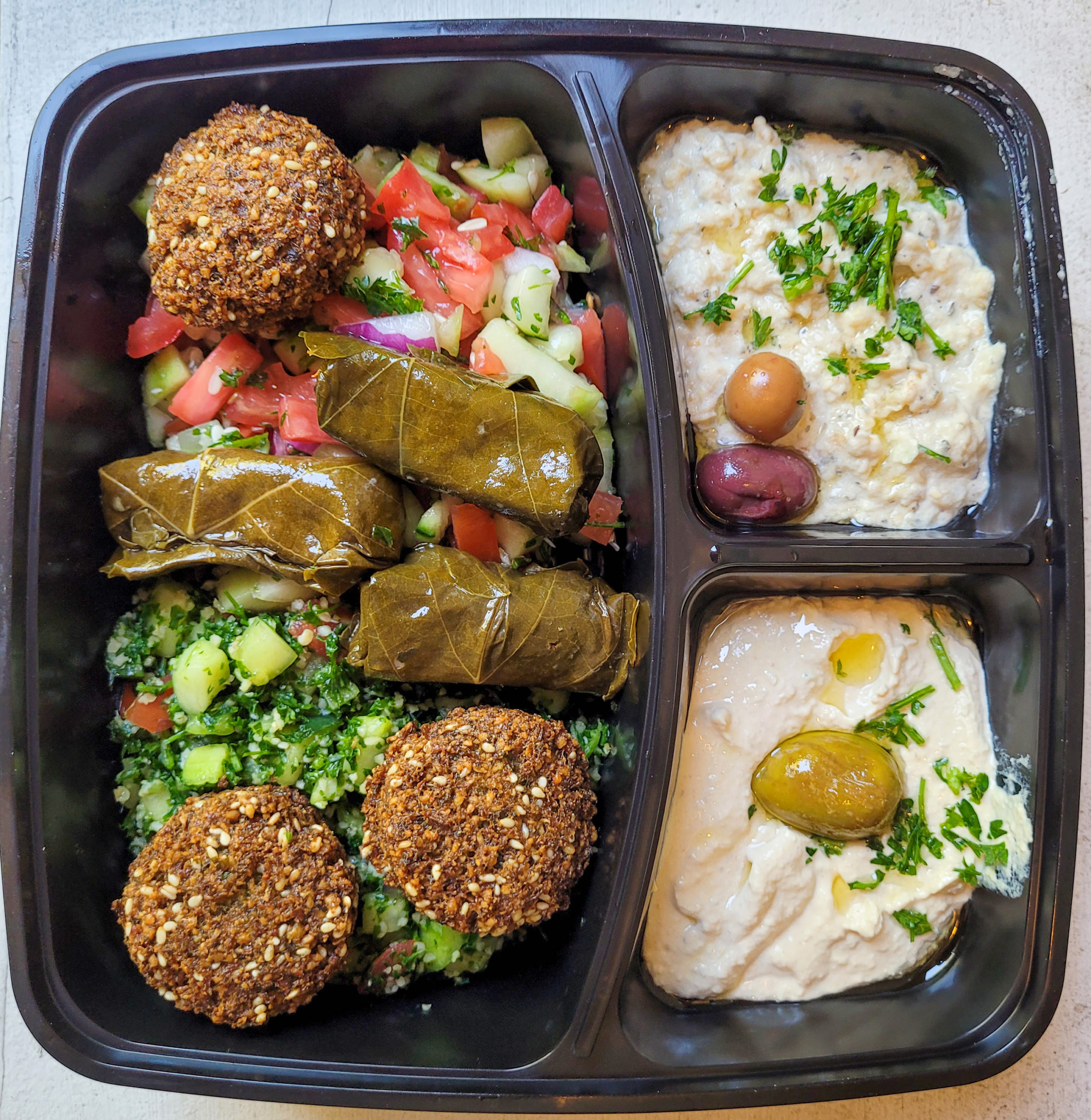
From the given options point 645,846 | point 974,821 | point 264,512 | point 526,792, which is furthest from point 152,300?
point 974,821

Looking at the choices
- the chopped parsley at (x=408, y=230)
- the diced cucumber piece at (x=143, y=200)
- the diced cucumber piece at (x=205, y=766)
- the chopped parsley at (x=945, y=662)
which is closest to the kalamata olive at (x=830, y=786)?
the chopped parsley at (x=945, y=662)

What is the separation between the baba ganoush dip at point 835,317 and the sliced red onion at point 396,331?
2.47ft

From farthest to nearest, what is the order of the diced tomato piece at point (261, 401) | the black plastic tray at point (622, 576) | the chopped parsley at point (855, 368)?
the diced tomato piece at point (261, 401) < the chopped parsley at point (855, 368) < the black plastic tray at point (622, 576)

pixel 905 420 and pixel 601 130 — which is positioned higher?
pixel 601 130

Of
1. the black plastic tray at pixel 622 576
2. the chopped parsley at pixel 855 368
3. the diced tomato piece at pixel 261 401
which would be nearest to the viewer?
the black plastic tray at pixel 622 576

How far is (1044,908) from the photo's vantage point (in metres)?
2.26

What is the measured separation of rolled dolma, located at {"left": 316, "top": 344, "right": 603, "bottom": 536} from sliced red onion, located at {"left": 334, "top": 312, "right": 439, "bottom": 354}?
128mm

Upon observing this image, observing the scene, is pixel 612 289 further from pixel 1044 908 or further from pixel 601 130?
pixel 1044 908

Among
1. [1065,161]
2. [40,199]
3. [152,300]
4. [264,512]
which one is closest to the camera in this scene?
[40,199]

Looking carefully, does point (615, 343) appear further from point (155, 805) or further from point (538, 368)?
point (155, 805)

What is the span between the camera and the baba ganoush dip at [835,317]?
7.61 ft

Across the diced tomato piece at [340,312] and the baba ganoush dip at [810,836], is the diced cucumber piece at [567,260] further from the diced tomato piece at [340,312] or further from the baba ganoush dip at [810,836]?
the baba ganoush dip at [810,836]

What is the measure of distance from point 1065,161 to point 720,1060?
3.19 m

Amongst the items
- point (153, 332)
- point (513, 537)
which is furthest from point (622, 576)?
point (153, 332)
